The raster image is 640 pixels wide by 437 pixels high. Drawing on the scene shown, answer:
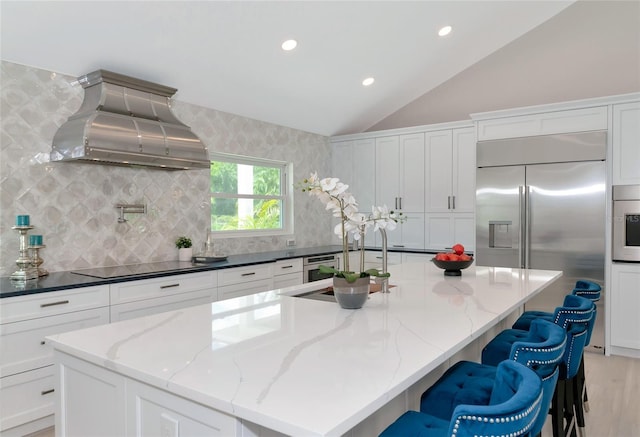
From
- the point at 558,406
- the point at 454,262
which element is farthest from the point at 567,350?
the point at 454,262

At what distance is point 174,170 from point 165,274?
1.15 m

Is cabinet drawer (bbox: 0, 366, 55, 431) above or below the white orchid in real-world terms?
below

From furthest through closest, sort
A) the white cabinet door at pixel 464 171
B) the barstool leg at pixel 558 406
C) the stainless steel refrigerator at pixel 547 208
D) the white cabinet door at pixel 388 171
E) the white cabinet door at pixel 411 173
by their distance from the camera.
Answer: the white cabinet door at pixel 388 171, the white cabinet door at pixel 411 173, the white cabinet door at pixel 464 171, the stainless steel refrigerator at pixel 547 208, the barstool leg at pixel 558 406

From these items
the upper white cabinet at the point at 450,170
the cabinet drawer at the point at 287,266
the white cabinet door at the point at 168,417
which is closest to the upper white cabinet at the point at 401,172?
the upper white cabinet at the point at 450,170

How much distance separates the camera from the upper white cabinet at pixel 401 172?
5.49 meters

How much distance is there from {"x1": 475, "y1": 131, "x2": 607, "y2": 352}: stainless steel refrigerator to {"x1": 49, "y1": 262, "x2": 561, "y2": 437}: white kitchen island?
2.54 metres

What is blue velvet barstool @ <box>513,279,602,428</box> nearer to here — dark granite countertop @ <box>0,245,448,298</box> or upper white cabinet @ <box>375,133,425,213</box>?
dark granite countertop @ <box>0,245,448,298</box>

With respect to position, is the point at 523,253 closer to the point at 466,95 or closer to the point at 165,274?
the point at 466,95

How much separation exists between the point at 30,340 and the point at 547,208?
437cm

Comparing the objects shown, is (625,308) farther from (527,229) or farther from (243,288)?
(243,288)

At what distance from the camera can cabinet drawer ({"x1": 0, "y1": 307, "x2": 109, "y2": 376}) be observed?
260cm

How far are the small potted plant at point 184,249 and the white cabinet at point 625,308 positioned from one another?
3882 millimetres

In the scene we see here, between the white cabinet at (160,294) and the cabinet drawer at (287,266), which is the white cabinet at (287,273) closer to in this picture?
the cabinet drawer at (287,266)

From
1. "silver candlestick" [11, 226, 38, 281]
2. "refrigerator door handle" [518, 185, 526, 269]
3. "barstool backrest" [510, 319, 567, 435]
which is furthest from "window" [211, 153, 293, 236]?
"barstool backrest" [510, 319, 567, 435]
